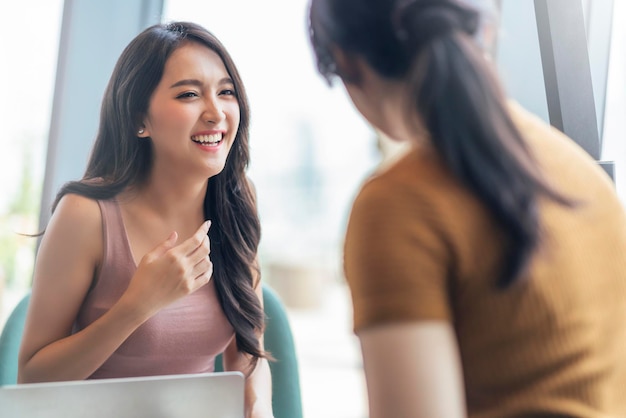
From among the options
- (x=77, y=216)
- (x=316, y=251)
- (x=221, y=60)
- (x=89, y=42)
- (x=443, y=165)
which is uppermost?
(x=89, y=42)

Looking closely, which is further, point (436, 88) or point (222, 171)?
point (222, 171)

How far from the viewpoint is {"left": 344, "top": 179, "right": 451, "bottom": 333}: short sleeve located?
0.57 m

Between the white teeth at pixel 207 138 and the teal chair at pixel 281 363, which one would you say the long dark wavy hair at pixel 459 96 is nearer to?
the white teeth at pixel 207 138

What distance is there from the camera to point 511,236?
0.58 m

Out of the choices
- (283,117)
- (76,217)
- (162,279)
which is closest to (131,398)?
(162,279)

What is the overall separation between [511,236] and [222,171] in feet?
2.34

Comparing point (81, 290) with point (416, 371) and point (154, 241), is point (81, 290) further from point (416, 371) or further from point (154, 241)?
point (416, 371)

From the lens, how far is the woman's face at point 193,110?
1079 millimetres

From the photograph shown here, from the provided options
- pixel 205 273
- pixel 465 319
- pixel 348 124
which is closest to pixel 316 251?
pixel 348 124

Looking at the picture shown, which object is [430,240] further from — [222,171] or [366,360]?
[222,171]

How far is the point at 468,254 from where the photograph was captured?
1.88 feet

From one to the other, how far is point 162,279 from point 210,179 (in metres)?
0.27

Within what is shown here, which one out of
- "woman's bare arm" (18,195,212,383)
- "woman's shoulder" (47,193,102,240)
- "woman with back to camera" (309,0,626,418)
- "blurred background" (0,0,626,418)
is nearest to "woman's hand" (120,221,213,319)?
"woman's bare arm" (18,195,212,383)

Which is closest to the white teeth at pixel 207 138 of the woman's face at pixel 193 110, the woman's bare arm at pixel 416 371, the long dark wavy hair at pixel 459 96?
the woman's face at pixel 193 110
